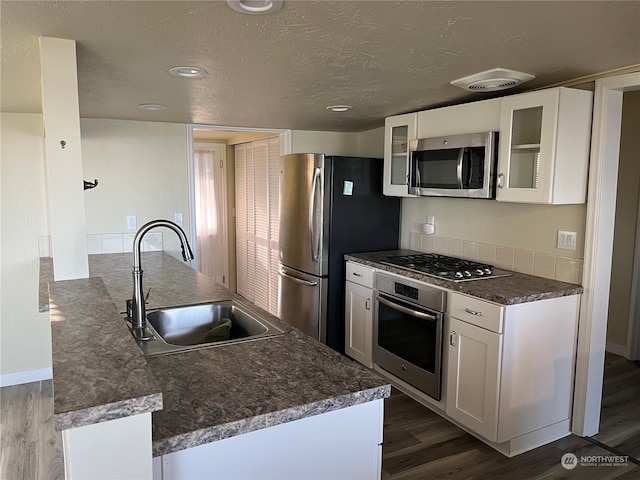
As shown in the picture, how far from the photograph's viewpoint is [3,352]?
3.50 metres

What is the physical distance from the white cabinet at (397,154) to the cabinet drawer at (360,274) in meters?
0.61

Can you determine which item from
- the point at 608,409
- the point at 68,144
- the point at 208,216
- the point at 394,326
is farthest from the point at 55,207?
the point at 208,216

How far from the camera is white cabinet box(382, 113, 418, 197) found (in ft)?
11.0

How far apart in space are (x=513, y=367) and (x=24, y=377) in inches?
137

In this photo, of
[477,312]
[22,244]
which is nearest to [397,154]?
[477,312]

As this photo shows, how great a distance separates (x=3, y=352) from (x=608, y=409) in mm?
4284

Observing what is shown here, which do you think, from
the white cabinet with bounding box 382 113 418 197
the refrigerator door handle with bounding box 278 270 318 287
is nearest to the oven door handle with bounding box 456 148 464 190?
the white cabinet with bounding box 382 113 418 197

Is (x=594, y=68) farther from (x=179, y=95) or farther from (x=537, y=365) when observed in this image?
(x=179, y=95)

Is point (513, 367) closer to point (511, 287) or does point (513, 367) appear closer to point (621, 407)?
point (511, 287)

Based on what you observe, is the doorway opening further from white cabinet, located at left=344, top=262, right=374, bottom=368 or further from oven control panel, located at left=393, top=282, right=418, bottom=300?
oven control panel, located at left=393, top=282, right=418, bottom=300

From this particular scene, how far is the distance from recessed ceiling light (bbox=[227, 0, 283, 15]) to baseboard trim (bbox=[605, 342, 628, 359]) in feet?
13.2

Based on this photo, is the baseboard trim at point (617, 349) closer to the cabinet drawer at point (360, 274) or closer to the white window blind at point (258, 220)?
the cabinet drawer at point (360, 274)

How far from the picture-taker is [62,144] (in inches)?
67.9

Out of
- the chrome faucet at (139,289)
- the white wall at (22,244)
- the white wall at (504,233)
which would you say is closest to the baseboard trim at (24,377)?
the white wall at (22,244)
